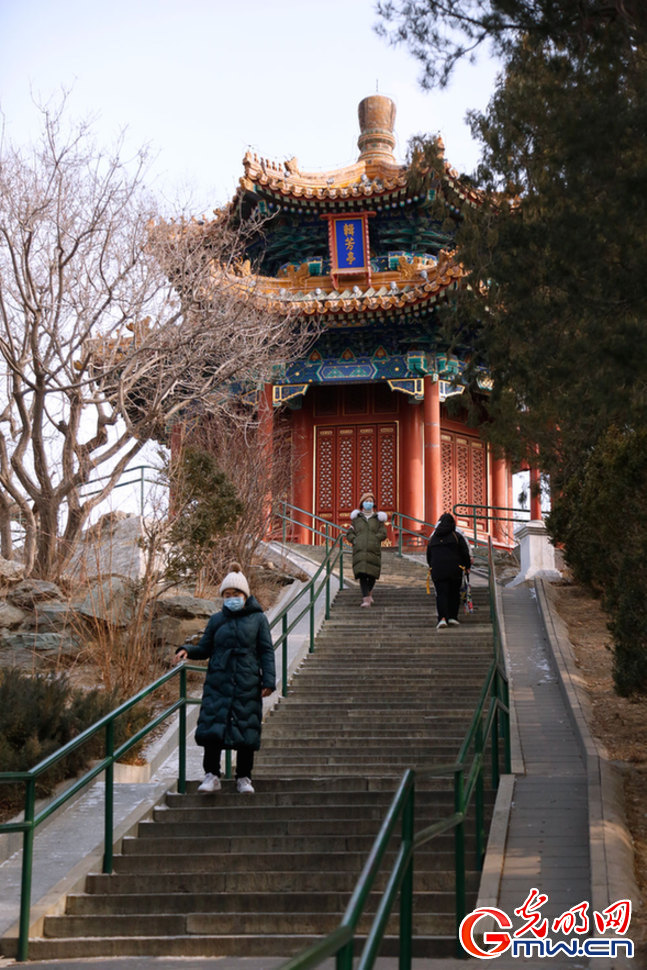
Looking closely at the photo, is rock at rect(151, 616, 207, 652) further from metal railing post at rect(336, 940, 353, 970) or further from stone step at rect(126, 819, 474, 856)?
metal railing post at rect(336, 940, 353, 970)

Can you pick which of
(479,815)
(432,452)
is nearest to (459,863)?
(479,815)

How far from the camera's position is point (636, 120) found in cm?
746

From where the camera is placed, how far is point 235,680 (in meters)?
8.23

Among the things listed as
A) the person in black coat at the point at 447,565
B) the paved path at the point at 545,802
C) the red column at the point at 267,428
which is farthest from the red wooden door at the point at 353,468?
the paved path at the point at 545,802

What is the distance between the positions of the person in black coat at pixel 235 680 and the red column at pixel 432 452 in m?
16.0

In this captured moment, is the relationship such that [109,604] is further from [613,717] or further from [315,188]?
[315,188]

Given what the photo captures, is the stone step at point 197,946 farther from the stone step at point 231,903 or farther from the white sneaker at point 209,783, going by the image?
the white sneaker at point 209,783

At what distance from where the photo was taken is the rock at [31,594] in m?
15.2

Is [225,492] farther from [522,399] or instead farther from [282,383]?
[282,383]

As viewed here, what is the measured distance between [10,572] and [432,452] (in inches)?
426

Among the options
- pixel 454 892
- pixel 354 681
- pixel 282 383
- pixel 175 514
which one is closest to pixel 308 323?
pixel 282 383

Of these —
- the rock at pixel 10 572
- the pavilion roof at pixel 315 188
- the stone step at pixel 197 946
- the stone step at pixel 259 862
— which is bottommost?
the stone step at pixel 197 946

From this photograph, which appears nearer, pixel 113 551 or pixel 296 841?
pixel 296 841

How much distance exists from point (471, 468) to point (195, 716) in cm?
1635
